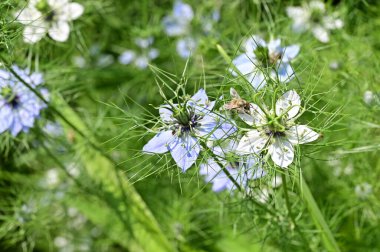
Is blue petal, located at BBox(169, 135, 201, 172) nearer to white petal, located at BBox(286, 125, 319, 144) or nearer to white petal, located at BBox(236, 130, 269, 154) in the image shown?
white petal, located at BBox(236, 130, 269, 154)

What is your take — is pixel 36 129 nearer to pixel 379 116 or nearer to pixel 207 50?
pixel 207 50

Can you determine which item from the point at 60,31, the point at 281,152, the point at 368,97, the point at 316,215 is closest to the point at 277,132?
the point at 281,152

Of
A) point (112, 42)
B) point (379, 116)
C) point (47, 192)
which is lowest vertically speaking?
point (379, 116)

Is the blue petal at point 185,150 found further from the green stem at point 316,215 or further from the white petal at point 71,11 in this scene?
the white petal at point 71,11

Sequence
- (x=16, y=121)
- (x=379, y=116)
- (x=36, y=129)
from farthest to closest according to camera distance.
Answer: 1. (x=36, y=129)
2. (x=379, y=116)
3. (x=16, y=121)

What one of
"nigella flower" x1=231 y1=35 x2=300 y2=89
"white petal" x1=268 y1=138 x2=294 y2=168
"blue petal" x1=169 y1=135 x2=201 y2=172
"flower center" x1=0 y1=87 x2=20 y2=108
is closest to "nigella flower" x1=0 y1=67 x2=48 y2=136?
"flower center" x1=0 y1=87 x2=20 y2=108

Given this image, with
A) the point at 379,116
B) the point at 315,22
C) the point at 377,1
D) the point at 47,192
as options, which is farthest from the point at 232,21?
the point at 47,192
